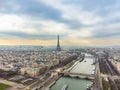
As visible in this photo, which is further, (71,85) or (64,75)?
(64,75)

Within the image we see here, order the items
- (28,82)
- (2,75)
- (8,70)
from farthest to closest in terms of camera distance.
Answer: (8,70) < (2,75) < (28,82)

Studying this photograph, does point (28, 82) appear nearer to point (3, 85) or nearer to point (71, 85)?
point (3, 85)

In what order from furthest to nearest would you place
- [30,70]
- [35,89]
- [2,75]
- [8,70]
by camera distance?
[8,70] → [30,70] → [2,75] → [35,89]

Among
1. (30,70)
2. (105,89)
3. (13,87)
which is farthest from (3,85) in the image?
(105,89)

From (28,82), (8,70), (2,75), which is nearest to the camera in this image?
(28,82)

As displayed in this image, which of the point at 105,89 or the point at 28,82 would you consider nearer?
the point at 105,89

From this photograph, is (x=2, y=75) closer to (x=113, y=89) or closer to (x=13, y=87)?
(x=13, y=87)

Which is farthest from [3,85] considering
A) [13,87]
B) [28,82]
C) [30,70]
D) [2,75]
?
[30,70]

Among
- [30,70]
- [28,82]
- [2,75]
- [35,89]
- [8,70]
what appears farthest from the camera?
[8,70]

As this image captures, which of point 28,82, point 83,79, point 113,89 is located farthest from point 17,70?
point 113,89
